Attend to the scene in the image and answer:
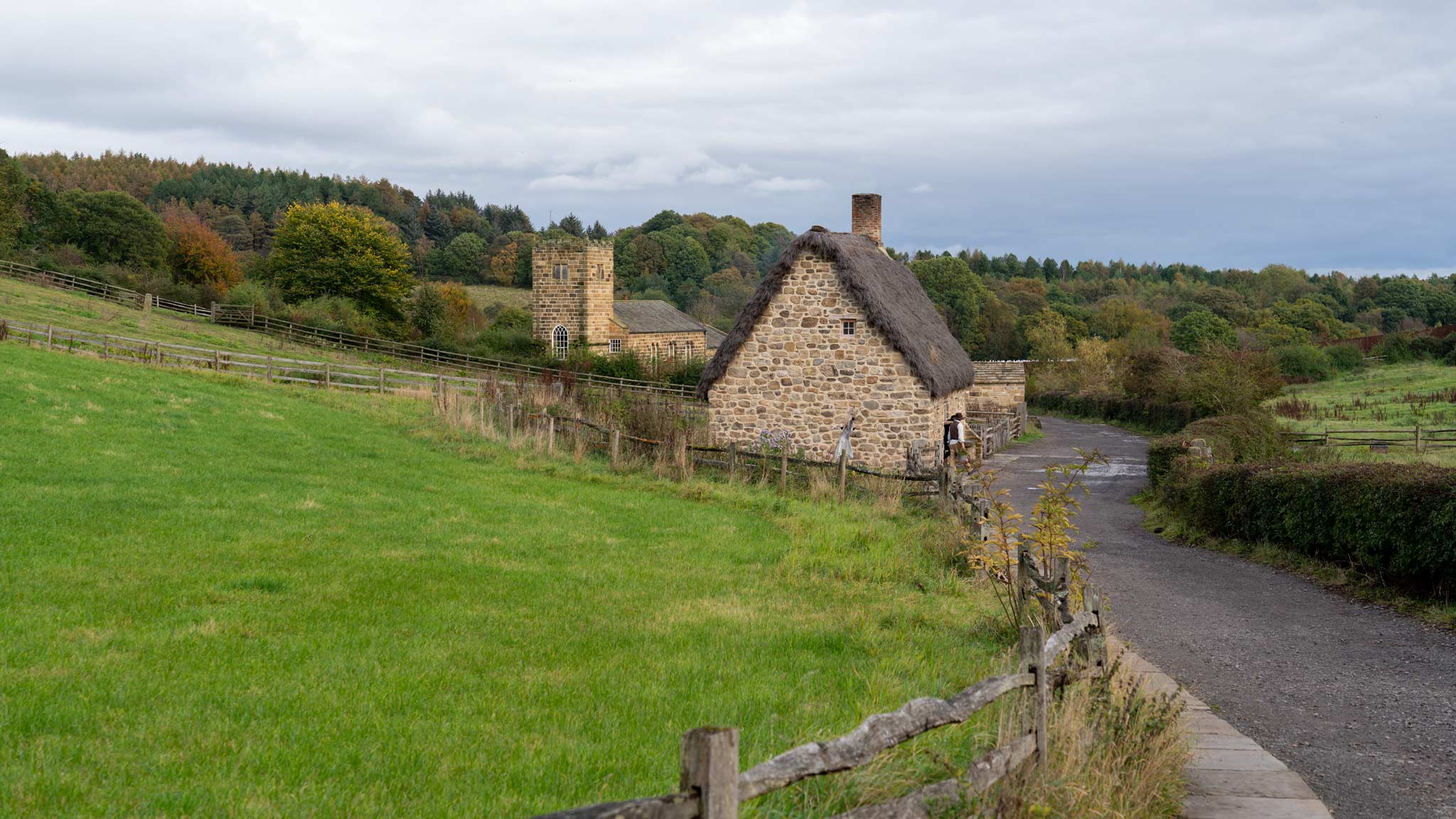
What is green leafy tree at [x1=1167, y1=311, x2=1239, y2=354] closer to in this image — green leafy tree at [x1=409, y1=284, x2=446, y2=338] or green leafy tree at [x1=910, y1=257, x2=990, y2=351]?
green leafy tree at [x1=910, y1=257, x2=990, y2=351]

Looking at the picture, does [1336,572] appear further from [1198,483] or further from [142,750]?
[142,750]

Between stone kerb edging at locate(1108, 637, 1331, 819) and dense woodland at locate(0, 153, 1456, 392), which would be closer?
stone kerb edging at locate(1108, 637, 1331, 819)

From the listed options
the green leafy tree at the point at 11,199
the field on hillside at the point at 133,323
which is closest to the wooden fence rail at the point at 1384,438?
the field on hillside at the point at 133,323

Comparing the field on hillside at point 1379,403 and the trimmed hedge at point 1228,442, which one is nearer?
the trimmed hedge at point 1228,442

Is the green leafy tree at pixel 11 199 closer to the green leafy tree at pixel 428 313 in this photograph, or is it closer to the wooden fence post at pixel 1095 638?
the green leafy tree at pixel 428 313

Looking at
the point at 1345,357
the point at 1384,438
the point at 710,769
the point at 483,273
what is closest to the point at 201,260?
the point at 483,273

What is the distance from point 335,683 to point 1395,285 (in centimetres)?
11578

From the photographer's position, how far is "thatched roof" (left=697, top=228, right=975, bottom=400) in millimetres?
22391

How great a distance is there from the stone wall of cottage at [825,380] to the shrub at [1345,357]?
4660 cm

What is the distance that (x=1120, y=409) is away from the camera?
1953 inches

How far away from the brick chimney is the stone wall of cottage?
6.88m

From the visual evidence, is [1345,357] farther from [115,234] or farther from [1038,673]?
[115,234]

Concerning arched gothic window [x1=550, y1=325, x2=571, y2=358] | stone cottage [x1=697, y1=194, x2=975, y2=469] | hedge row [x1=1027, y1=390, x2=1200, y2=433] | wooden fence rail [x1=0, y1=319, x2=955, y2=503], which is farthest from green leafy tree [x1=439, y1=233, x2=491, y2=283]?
stone cottage [x1=697, y1=194, x2=975, y2=469]

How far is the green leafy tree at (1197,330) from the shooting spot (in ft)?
247
